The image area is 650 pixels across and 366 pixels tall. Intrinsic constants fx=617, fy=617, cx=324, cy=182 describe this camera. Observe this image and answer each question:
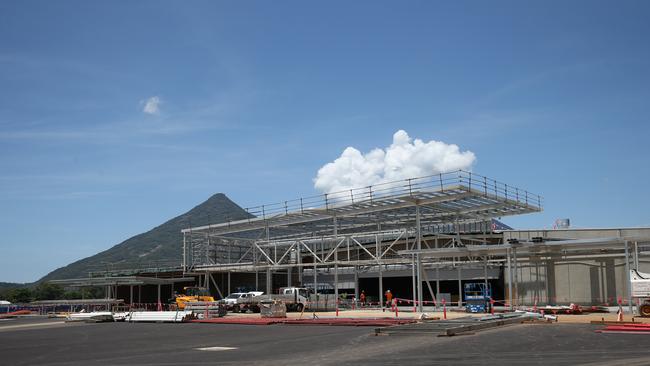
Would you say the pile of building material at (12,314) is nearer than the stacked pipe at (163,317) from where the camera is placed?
No

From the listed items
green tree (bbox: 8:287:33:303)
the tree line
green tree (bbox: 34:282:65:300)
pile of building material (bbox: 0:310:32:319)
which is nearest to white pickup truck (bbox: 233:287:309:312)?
pile of building material (bbox: 0:310:32:319)

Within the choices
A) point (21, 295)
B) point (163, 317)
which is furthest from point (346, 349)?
point (21, 295)

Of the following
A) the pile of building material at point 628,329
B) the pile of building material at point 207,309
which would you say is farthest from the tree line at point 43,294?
the pile of building material at point 628,329

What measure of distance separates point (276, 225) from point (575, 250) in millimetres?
24331

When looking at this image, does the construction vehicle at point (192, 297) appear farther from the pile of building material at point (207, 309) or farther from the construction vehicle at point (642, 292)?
the construction vehicle at point (642, 292)

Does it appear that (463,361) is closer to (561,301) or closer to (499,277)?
(561,301)

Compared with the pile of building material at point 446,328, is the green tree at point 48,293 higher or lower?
lower

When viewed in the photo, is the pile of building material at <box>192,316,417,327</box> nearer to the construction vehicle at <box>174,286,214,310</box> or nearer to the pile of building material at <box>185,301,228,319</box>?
the pile of building material at <box>185,301,228,319</box>

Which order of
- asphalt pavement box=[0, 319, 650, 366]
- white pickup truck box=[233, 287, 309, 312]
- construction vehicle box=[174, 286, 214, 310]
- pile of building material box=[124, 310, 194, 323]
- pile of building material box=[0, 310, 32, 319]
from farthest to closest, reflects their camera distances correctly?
pile of building material box=[0, 310, 32, 319]
construction vehicle box=[174, 286, 214, 310]
white pickup truck box=[233, 287, 309, 312]
pile of building material box=[124, 310, 194, 323]
asphalt pavement box=[0, 319, 650, 366]

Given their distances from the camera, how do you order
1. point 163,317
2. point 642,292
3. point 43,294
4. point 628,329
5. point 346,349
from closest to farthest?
1. point 346,349
2. point 628,329
3. point 642,292
4. point 163,317
5. point 43,294

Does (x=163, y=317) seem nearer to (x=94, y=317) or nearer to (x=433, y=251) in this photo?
(x=94, y=317)

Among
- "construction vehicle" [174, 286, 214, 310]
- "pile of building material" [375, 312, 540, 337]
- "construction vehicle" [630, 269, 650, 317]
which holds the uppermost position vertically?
"construction vehicle" [630, 269, 650, 317]

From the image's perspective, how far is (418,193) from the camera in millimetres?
40094

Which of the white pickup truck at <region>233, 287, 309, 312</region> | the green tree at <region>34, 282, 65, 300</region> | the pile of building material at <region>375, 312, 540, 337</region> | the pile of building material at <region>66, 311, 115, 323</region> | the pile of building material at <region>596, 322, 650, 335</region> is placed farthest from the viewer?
the green tree at <region>34, 282, 65, 300</region>
